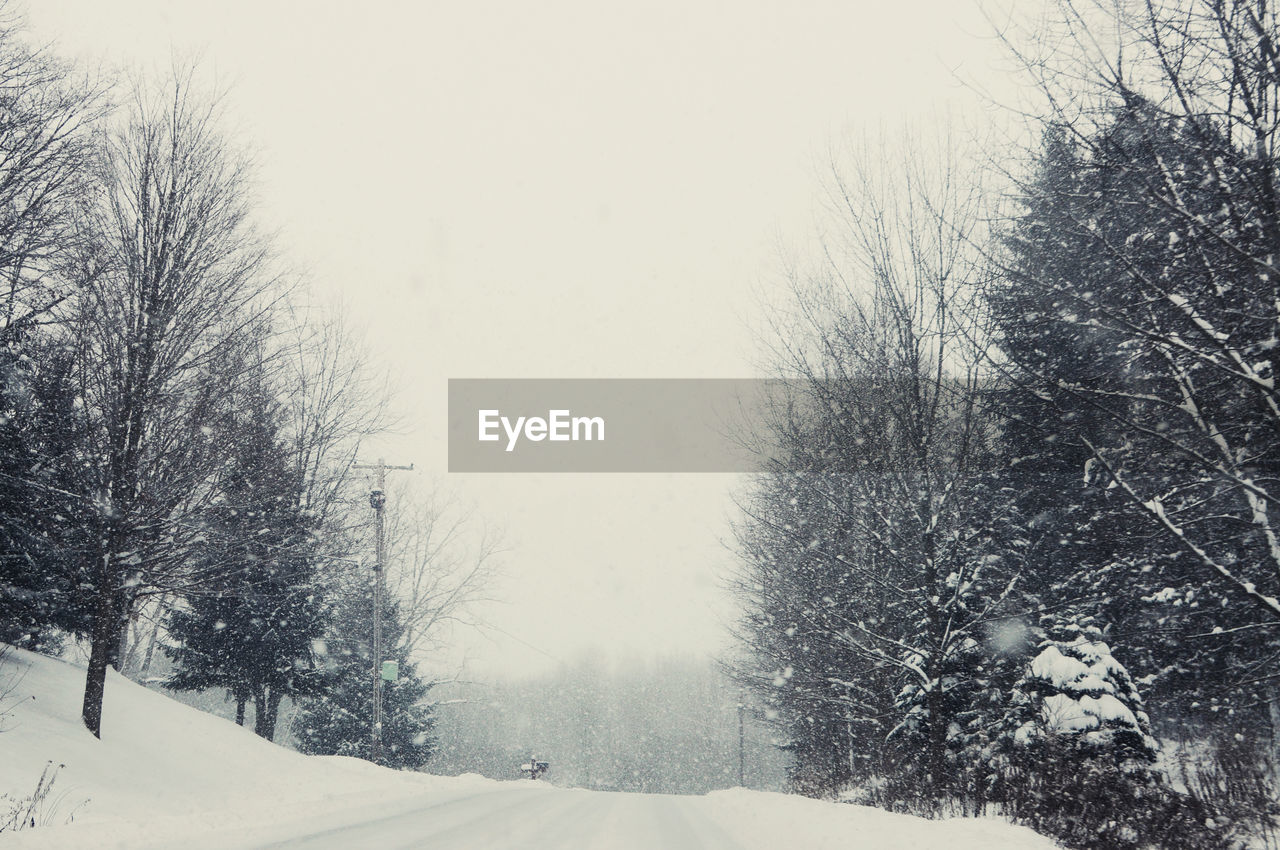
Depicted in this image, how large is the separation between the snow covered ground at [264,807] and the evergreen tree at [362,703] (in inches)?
474

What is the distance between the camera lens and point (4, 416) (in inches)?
464

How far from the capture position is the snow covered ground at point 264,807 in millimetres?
7406

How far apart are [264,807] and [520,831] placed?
3.79 metres

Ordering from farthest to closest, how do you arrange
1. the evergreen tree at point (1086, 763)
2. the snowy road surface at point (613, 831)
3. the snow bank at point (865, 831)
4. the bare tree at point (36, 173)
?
1. the bare tree at point (36, 173)
2. the evergreen tree at point (1086, 763)
3. the snowy road surface at point (613, 831)
4. the snow bank at point (865, 831)

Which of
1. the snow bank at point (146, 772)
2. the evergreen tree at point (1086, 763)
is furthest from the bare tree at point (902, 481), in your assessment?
the snow bank at point (146, 772)

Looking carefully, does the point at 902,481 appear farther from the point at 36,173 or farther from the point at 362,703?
the point at 362,703

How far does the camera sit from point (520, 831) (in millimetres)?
9516

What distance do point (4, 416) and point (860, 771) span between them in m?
17.6

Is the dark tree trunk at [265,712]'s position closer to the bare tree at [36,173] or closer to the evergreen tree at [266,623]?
the evergreen tree at [266,623]

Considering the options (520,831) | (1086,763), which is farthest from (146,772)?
Answer: (1086,763)

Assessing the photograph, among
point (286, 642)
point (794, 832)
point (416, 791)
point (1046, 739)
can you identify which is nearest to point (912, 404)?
point (1046, 739)

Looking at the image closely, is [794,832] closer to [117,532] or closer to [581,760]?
[117,532]

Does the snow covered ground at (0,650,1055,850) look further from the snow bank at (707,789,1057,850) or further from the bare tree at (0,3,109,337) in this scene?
the bare tree at (0,3,109,337)

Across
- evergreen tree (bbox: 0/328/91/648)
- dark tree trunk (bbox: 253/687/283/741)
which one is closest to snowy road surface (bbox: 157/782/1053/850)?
evergreen tree (bbox: 0/328/91/648)
